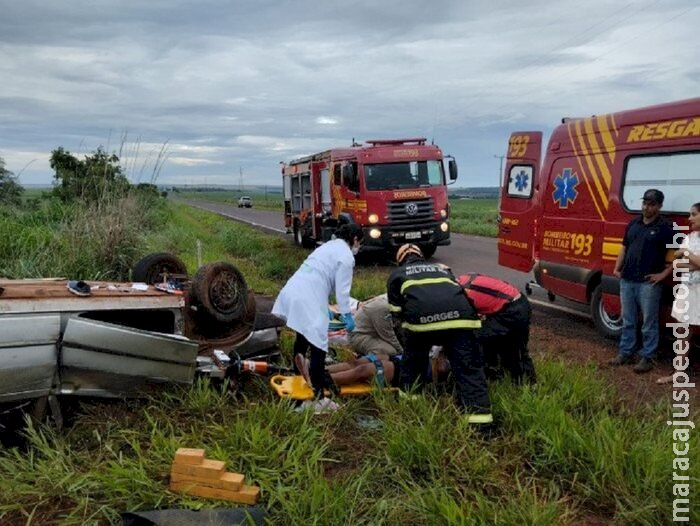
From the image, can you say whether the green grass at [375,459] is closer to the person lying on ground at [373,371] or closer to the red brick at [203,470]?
the red brick at [203,470]

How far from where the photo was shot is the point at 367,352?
5.58m

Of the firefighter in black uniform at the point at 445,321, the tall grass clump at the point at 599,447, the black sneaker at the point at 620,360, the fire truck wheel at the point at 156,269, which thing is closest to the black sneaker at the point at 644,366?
the black sneaker at the point at 620,360

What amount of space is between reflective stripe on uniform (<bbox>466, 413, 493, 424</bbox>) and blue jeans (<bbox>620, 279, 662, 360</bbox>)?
8.04 ft

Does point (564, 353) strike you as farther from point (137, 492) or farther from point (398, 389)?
point (137, 492)

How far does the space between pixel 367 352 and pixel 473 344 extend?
1407mm

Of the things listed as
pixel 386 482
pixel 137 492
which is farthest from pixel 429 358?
pixel 137 492

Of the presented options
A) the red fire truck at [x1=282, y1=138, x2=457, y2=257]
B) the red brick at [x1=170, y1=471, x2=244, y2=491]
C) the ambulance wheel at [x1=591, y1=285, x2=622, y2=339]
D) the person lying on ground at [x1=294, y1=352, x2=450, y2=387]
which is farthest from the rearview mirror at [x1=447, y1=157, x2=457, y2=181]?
the red brick at [x1=170, y1=471, x2=244, y2=491]

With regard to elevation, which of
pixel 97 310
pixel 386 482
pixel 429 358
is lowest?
pixel 386 482

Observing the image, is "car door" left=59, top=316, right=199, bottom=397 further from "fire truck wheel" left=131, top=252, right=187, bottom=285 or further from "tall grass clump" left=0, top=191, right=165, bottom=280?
"tall grass clump" left=0, top=191, right=165, bottom=280

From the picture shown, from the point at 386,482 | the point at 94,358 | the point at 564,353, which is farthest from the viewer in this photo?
the point at 564,353

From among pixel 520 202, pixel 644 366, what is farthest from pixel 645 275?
pixel 520 202

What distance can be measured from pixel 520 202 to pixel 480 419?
5.12 meters

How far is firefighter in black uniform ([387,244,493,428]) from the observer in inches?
168

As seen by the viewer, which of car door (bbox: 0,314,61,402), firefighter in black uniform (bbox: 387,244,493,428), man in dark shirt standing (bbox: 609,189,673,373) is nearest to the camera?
car door (bbox: 0,314,61,402)
